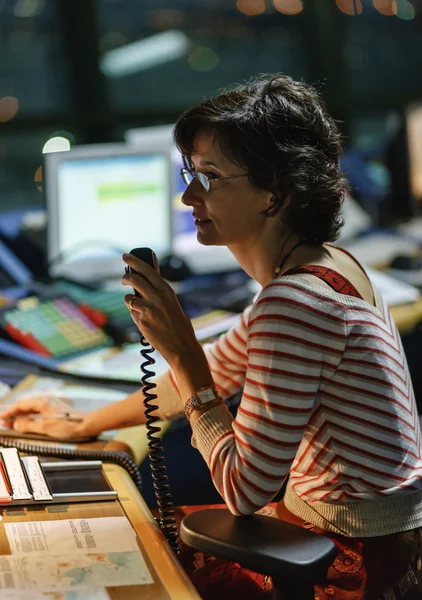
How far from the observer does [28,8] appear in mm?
4996

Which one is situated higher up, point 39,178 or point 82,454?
point 39,178

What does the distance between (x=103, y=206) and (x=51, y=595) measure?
1995mm

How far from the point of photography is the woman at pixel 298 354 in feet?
4.47

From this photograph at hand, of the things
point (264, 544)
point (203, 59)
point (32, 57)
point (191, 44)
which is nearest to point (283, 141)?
point (264, 544)

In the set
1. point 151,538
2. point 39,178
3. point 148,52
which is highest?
point 148,52

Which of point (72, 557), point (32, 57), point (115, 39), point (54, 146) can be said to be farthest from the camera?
point (115, 39)

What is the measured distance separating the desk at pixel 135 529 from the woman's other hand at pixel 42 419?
0.53 feet

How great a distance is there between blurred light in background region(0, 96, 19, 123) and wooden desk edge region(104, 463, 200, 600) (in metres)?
3.10

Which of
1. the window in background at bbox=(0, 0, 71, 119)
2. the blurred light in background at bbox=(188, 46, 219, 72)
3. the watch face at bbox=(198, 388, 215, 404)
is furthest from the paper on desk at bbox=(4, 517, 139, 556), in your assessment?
the blurred light in background at bbox=(188, 46, 219, 72)

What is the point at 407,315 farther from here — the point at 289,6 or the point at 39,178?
the point at 289,6

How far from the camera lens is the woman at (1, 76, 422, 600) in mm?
1362

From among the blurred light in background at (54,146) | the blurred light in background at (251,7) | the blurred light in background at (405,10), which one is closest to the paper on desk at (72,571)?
the blurred light in background at (54,146)

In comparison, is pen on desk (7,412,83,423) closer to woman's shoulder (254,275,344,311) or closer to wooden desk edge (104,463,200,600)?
wooden desk edge (104,463,200,600)

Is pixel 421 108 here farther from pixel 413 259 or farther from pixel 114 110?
pixel 114 110
